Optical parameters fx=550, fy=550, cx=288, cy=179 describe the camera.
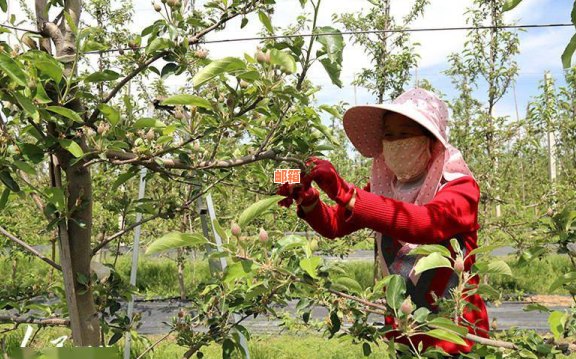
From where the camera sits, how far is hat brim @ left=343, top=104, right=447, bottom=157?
55.7 inches

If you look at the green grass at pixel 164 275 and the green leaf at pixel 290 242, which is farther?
the green grass at pixel 164 275

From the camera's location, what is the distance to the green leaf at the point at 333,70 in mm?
986

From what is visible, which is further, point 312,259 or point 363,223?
point 363,223

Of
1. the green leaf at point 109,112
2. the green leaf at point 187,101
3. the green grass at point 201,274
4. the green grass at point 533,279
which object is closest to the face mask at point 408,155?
the green leaf at point 187,101

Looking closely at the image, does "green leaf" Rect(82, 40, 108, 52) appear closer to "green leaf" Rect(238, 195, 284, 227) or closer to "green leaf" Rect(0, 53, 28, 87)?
"green leaf" Rect(0, 53, 28, 87)

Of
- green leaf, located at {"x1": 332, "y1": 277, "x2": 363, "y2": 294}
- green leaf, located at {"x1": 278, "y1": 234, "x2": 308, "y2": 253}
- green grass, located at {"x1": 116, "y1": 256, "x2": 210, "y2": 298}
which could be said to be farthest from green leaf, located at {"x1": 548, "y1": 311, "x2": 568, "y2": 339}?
green grass, located at {"x1": 116, "y1": 256, "x2": 210, "y2": 298}

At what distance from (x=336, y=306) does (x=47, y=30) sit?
823 millimetres

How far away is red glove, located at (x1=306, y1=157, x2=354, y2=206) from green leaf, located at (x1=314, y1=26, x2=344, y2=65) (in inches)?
12.2

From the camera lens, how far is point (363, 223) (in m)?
1.28

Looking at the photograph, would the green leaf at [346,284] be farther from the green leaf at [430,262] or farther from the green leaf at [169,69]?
the green leaf at [169,69]

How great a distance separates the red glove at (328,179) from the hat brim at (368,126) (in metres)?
0.27

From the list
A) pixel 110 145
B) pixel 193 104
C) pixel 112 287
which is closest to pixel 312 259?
pixel 193 104

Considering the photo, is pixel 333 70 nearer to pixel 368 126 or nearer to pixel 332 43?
pixel 332 43

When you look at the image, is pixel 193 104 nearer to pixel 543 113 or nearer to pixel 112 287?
pixel 112 287
